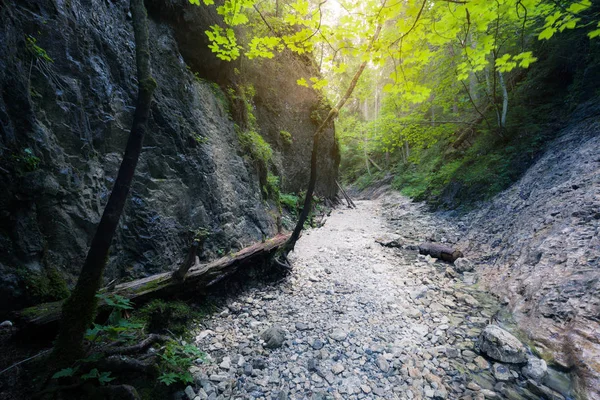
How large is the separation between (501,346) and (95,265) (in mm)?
4869

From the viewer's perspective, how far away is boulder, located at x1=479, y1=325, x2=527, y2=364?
9.02 ft

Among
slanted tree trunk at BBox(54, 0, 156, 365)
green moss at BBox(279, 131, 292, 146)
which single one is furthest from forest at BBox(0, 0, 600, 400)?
green moss at BBox(279, 131, 292, 146)

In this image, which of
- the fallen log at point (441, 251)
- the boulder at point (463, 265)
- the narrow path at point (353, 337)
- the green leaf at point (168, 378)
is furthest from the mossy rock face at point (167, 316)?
the fallen log at point (441, 251)

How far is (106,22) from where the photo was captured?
3.99 m

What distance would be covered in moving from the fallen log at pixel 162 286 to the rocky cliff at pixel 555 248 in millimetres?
4774

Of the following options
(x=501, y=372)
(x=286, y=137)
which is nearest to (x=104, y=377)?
(x=501, y=372)

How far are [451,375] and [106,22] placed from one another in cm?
773

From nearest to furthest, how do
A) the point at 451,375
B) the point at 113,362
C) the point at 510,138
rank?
the point at 113,362 → the point at 451,375 → the point at 510,138

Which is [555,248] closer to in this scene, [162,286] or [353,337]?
[353,337]

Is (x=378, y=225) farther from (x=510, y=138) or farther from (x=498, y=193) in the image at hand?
(x=510, y=138)

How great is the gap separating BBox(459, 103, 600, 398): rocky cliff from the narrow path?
0.71 metres

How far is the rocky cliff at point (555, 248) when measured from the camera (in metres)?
2.74

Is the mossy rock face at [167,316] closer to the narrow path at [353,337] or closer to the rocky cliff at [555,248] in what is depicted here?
the narrow path at [353,337]

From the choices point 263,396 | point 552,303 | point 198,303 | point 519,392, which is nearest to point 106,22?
point 198,303
